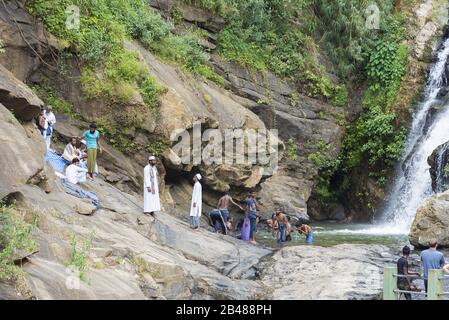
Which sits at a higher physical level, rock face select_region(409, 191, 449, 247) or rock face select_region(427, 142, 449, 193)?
rock face select_region(427, 142, 449, 193)

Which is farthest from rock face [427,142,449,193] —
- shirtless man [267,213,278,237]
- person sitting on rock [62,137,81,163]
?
person sitting on rock [62,137,81,163]

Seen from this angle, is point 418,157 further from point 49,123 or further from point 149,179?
point 49,123

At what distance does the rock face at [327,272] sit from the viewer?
13.7 meters

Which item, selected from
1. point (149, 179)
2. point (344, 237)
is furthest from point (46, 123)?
point (344, 237)

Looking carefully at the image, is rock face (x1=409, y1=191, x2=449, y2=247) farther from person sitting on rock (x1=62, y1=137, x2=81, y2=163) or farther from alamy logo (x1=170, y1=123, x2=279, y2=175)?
person sitting on rock (x1=62, y1=137, x2=81, y2=163)

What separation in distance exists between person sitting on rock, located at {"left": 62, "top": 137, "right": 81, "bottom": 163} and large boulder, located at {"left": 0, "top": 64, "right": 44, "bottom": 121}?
1.56 meters

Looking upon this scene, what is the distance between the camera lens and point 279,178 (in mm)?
27219

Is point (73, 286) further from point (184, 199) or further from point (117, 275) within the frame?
point (184, 199)

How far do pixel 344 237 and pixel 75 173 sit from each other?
9.83 m

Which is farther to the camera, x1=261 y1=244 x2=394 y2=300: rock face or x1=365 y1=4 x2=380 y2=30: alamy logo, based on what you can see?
x1=365 y1=4 x2=380 y2=30: alamy logo

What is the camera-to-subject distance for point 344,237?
22594 mm

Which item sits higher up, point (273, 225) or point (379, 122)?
point (379, 122)

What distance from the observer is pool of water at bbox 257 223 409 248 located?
20.7 m

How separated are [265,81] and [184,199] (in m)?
9.05
